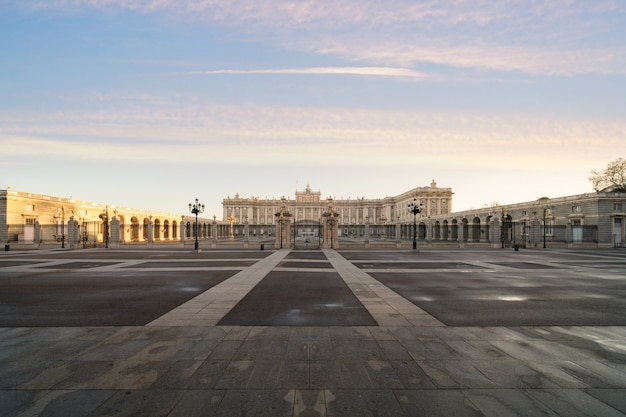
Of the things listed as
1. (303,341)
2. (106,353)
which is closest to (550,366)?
(303,341)

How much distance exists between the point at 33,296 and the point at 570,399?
17.6 meters

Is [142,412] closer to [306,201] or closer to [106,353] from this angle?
[106,353]

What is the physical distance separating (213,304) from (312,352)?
582 centimetres

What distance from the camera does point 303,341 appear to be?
8.23m

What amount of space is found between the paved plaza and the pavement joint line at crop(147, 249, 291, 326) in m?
0.08

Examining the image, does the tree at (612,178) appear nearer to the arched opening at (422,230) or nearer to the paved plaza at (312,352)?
the arched opening at (422,230)

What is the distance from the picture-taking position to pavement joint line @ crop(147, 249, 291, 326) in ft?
32.7

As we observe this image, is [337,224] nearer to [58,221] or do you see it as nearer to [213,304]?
[213,304]

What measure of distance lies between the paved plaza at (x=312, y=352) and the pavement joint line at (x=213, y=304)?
0.08m

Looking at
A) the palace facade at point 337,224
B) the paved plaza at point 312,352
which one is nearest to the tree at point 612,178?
the palace facade at point 337,224

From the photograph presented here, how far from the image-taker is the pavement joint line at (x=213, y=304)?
9.95 m

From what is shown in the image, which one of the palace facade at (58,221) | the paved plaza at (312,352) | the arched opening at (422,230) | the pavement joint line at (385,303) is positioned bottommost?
the arched opening at (422,230)

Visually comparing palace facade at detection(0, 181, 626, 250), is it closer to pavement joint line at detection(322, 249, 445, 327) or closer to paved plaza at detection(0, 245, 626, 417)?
pavement joint line at detection(322, 249, 445, 327)

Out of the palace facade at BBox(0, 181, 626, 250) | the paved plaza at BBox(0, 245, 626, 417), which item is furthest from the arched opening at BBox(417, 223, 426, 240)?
the paved plaza at BBox(0, 245, 626, 417)
